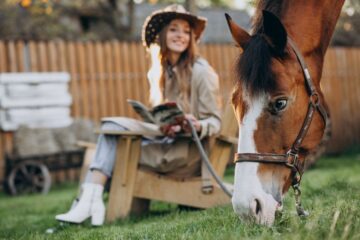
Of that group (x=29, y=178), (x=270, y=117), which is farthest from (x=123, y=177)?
(x=29, y=178)

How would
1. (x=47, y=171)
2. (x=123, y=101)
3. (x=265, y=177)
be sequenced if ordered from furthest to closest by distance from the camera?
1. (x=123, y=101)
2. (x=47, y=171)
3. (x=265, y=177)

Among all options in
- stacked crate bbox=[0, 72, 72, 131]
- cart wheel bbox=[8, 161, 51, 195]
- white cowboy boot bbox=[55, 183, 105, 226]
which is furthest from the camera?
stacked crate bbox=[0, 72, 72, 131]

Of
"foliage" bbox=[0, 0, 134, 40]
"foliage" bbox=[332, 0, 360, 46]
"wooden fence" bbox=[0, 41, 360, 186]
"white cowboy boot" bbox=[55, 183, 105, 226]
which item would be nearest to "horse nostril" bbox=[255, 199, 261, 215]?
"white cowboy boot" bbox=[55, 183, 105, 226]

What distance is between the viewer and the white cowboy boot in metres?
4.53

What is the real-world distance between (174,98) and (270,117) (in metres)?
2.14

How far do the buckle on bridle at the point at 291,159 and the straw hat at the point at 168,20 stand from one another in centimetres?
222

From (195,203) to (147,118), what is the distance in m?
0.74

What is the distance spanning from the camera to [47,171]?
374 inches

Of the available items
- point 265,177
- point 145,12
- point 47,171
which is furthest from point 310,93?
point 145,12

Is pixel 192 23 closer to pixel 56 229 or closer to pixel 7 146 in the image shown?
pixel 56 229

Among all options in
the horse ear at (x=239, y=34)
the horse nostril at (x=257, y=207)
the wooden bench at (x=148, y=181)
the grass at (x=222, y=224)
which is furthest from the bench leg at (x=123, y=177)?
the horse nostril at (x=257, y=207)

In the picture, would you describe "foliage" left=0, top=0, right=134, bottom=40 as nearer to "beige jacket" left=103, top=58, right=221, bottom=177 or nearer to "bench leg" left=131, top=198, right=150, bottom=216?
"bench leg" left=131, top=198, right=150, bottom=216

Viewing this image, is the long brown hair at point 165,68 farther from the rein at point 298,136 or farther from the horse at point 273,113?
the rein at point 298,136

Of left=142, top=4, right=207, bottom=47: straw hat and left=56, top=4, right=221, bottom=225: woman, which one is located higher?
left=142, top=4, right=207, bottom=47: straw hat
